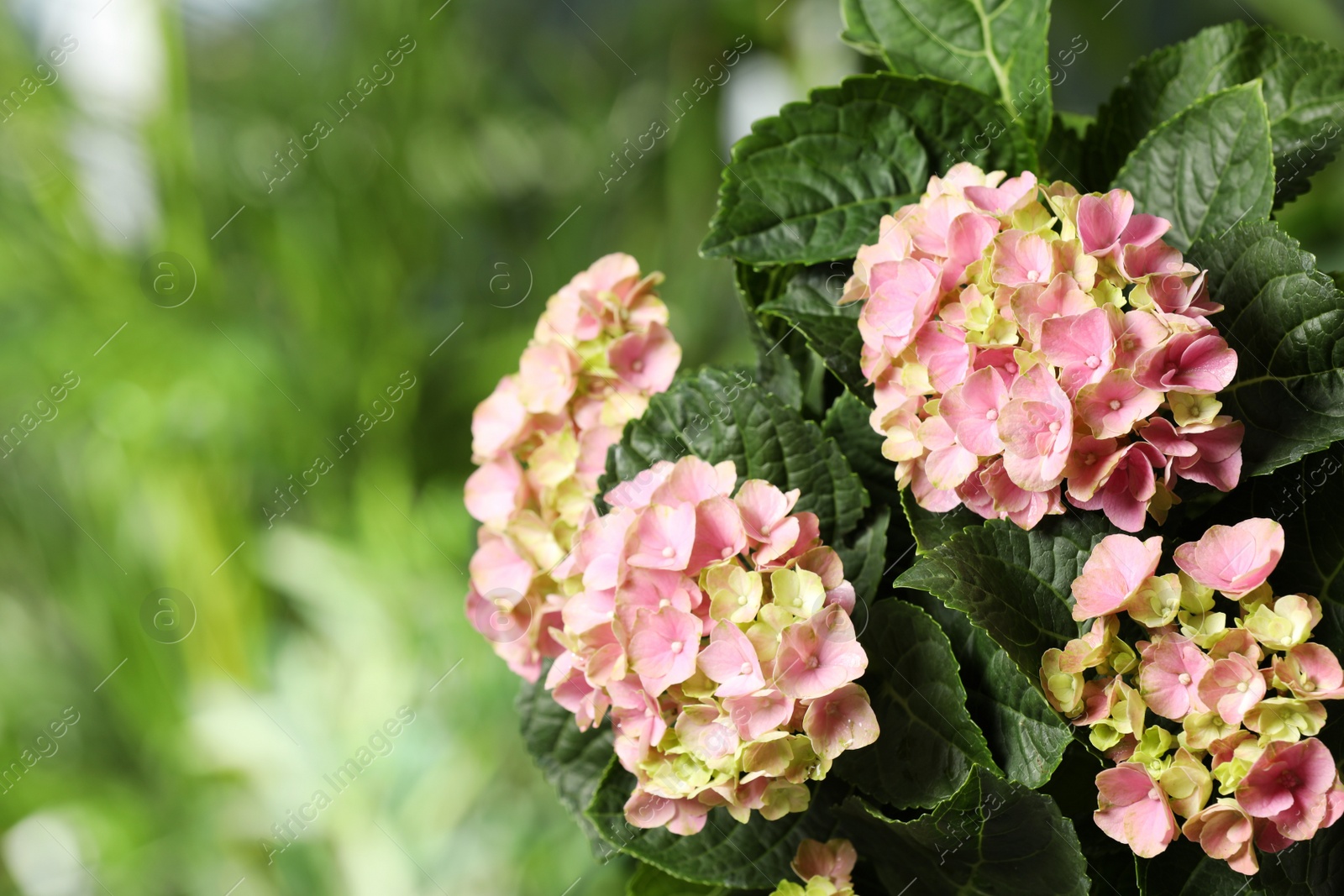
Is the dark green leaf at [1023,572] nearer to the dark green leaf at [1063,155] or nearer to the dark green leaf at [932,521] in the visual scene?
the dark green leaf at [932,521]

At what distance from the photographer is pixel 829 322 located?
395 millimetres

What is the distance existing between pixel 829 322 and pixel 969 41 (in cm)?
19

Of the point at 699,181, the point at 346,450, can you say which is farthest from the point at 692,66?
the point at 346,450

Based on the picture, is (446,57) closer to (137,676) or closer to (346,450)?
(346,450)

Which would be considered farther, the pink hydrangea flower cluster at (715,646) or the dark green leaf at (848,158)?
the dark green leaf at (848,158)

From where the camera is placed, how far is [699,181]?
2.13 metres

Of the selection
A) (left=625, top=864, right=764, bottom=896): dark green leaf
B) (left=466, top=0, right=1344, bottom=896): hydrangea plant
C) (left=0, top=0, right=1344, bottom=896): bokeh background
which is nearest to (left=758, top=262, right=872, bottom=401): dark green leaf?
(left=466, top=0, right=1344, bottom=896): hydrangea plant

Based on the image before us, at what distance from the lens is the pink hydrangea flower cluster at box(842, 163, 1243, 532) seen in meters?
0.32

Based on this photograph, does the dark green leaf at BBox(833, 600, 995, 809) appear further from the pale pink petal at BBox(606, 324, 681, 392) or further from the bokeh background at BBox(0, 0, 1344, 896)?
the bokeh background at BBox(0, 0, 1344, 896)

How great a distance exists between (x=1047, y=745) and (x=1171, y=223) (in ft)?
0.75

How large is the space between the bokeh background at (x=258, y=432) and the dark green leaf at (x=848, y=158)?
4.03 ft

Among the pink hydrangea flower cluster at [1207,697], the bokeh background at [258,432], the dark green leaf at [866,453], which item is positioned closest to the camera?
the pink hydrangea flower cluster at [1207,697]

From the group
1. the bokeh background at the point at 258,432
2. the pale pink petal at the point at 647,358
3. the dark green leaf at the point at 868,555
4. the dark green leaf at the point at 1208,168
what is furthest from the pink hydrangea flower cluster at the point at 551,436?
the bokeh background at the point at 258,432

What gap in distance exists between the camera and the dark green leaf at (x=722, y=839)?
1.24 feet
